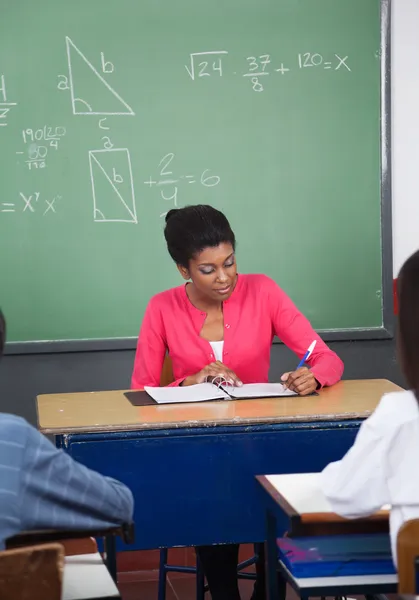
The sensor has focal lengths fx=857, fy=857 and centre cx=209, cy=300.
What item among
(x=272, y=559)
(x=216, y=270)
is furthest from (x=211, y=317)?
(x=272, y=559)

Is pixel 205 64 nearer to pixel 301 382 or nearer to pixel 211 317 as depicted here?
pixel 211 317

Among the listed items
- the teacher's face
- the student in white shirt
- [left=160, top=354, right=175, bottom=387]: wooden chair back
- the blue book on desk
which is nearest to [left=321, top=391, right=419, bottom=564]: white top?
the student in white shirt

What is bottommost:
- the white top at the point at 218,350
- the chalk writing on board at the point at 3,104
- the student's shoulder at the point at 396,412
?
the white top at the point at 218,350

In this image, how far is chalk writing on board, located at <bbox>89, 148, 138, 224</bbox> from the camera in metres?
3.56

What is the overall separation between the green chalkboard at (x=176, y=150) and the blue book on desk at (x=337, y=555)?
1.91 metres

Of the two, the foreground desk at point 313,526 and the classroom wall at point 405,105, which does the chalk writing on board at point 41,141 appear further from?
the foreground desk at point 313,526

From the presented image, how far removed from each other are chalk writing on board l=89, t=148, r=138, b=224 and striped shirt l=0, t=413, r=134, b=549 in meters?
2.13

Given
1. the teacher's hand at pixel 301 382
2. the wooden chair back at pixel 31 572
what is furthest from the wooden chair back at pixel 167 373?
the wooden chair back at pixel 31 572

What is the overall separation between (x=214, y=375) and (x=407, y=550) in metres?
1.46

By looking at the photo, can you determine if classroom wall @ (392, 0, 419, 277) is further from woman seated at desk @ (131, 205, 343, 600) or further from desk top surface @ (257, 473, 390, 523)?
desk top surface @ (257, 473, 390, 523)

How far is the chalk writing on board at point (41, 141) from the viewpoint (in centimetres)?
351

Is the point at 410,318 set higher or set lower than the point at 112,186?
lower

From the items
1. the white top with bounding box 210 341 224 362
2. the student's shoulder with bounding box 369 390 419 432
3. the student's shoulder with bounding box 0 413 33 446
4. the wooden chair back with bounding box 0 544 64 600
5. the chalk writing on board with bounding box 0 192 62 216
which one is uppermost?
the chalk writing on board with bounding box 0 192 62 216

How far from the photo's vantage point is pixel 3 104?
11.5 feet
